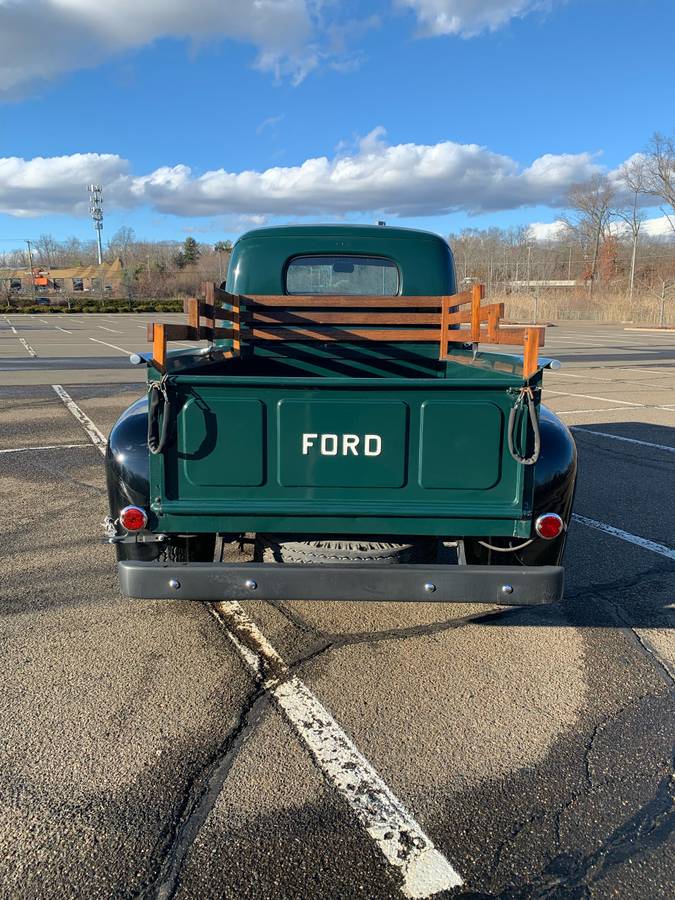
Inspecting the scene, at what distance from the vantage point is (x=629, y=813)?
2285 mm

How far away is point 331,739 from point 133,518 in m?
1.23

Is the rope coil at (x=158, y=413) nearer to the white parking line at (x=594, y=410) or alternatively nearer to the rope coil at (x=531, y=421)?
the rope coil at (x=531, y=421)

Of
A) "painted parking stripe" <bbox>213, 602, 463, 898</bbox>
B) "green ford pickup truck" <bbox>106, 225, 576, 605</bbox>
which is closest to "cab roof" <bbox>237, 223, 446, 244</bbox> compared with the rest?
"green ford pickup truck" <bbox>106, 225, 576, 605</bbox>

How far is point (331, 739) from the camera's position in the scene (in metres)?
2.63

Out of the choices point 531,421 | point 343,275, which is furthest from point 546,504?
point 343,275

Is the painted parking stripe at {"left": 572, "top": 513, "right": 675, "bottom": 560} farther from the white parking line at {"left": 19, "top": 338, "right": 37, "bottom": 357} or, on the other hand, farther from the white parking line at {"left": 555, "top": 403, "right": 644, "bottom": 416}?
the white parking line at {"left": 19, "top": 338, "right": 37, "bottom": 357}

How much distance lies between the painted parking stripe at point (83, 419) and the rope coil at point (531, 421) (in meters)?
5.33

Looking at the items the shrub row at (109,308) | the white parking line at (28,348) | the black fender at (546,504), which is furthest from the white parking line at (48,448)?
the shrub row at (109,308)

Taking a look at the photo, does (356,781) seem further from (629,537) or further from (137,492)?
(629,537)

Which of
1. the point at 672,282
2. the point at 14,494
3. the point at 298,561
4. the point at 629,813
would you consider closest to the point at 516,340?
the point at 298,561

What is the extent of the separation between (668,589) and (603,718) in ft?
5.01

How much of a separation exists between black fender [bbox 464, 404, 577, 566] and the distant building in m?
66.7

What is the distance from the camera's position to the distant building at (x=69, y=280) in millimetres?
70562

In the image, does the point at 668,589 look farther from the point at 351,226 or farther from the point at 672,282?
the point at 672,282
